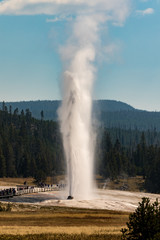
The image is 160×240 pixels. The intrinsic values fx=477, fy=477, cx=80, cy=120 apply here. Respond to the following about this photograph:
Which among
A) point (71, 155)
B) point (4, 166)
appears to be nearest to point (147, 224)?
point (71, 155)

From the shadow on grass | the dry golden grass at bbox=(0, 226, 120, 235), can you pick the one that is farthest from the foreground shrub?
the dry golden grass at bbox=(0, 226, 120, 235)

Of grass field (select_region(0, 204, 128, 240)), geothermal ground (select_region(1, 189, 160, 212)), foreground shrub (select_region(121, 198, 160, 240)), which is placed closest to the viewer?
foreground shrub (select_region(121, 198, 160, 240))

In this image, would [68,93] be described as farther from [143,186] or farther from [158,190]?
[143,186]

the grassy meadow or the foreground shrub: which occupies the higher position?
the foreground shrub

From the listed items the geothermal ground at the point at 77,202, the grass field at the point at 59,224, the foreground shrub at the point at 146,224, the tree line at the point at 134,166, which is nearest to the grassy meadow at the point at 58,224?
the grass field at the point at 59,224

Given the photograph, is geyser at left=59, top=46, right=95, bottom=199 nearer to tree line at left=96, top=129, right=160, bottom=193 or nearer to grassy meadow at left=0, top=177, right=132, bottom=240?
grassy meadow at left=0, top=177, right=132, bottom=240

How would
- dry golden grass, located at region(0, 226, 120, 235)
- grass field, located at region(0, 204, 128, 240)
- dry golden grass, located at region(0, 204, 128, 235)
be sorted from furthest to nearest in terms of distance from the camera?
Result: 1. dry golden grass, located at region(0, 204, 128, 235)
2. dry golden grass, located at region(0, 226, 120, 235)
3. grass field, located at region(0, 204, 128, 240)

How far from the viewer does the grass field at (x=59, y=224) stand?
122ft

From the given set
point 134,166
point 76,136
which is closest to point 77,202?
point 76,136

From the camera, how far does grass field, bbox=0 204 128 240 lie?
3719 centimetres

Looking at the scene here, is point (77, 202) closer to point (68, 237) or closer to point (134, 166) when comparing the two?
point (68, 237)

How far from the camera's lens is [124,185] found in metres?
150

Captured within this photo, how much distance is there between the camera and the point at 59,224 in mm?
47125

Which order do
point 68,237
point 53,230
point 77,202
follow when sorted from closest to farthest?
point 68,237 < point 53,230 < point 77,202
